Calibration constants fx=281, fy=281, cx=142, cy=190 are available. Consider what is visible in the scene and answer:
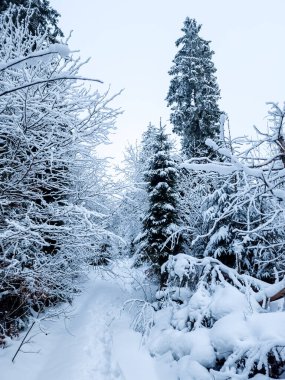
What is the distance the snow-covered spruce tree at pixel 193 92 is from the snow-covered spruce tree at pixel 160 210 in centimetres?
539

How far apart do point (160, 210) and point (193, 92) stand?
10.8m

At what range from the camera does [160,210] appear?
11.4 metres

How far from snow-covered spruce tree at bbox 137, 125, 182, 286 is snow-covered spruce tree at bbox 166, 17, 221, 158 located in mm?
5389

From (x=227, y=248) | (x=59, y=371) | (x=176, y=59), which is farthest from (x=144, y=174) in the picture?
(x=176, y=59)

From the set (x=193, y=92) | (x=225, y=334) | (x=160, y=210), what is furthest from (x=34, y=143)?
(x=193, y=92)

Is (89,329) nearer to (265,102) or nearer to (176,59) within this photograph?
(265,102)

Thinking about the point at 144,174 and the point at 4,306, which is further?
the point at 144,174

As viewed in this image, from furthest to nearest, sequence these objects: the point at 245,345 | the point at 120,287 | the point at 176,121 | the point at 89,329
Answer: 1. the point at 176,121
2. the point at 120,287
3. the point at 89,329
4. the point at 245,345

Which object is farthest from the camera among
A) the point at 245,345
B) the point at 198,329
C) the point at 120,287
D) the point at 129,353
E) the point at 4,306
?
the point at 120,287

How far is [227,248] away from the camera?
9.05 metres

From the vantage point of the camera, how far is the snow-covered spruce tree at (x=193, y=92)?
1767 cm

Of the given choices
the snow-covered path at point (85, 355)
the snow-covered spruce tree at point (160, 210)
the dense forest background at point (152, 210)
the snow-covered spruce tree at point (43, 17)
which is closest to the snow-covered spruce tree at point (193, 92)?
the dense forest background at point (152, 210)

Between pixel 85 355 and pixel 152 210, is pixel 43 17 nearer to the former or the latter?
pixel 152 210

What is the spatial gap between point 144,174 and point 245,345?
8635 millimetres
